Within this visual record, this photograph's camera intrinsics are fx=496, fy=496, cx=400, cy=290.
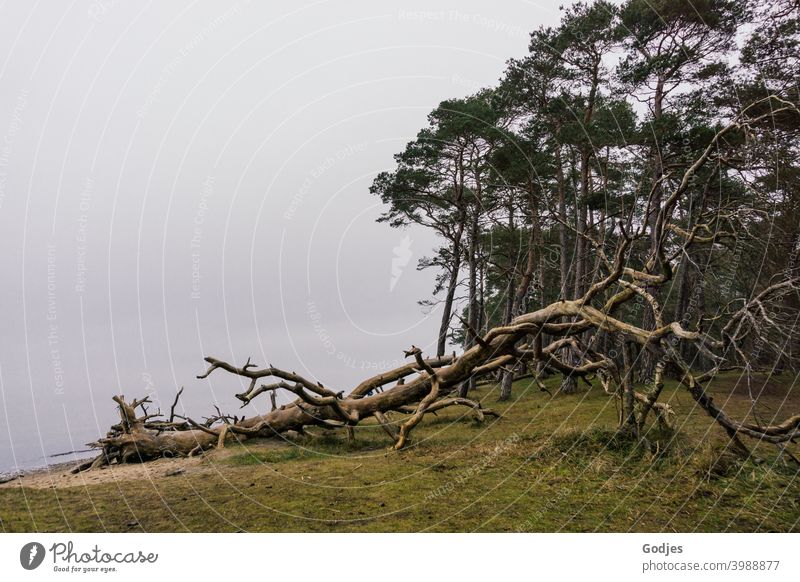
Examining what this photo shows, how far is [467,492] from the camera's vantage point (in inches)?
280

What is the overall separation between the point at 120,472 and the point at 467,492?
8.00m

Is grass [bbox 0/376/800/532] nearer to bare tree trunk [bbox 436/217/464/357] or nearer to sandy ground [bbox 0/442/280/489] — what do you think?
sandy ground [bbox 0/442/280/489]

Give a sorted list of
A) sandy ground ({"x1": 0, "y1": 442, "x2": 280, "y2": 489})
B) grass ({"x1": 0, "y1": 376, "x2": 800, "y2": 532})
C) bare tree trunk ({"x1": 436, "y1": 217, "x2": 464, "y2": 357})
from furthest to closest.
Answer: bare tree trunk ({"x1": 436, "y1": 217, "x2": 464, "y2": 357})
sandy ground ({"x1": 0, "y1": 442, "x2": 280, "y2": 489})
grass ({"x1": 0, "y1": 376, "x2": 800, "y2": 532})

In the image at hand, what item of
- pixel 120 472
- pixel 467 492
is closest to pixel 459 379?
pixel 467 492

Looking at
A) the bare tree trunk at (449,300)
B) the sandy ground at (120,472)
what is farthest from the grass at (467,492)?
Result: the bare tree trunk at (449,300)

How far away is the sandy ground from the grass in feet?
0.84

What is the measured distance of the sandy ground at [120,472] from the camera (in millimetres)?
9625

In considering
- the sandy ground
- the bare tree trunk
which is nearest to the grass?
the sandy ground

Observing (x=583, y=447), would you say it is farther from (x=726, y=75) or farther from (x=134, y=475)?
(x=726, y=75)

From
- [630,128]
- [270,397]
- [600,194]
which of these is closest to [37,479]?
[270,397]

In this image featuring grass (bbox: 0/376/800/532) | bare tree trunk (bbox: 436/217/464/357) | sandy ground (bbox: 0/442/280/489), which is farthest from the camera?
bare tree trunk (bbox: 436/217/464/357)

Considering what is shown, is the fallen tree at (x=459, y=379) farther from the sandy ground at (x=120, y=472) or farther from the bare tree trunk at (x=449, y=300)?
the bare tree trunk at (x=449, y=300)

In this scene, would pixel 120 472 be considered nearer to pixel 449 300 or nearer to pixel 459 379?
pixel 459 379

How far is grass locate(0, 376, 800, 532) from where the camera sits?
6.16 m
